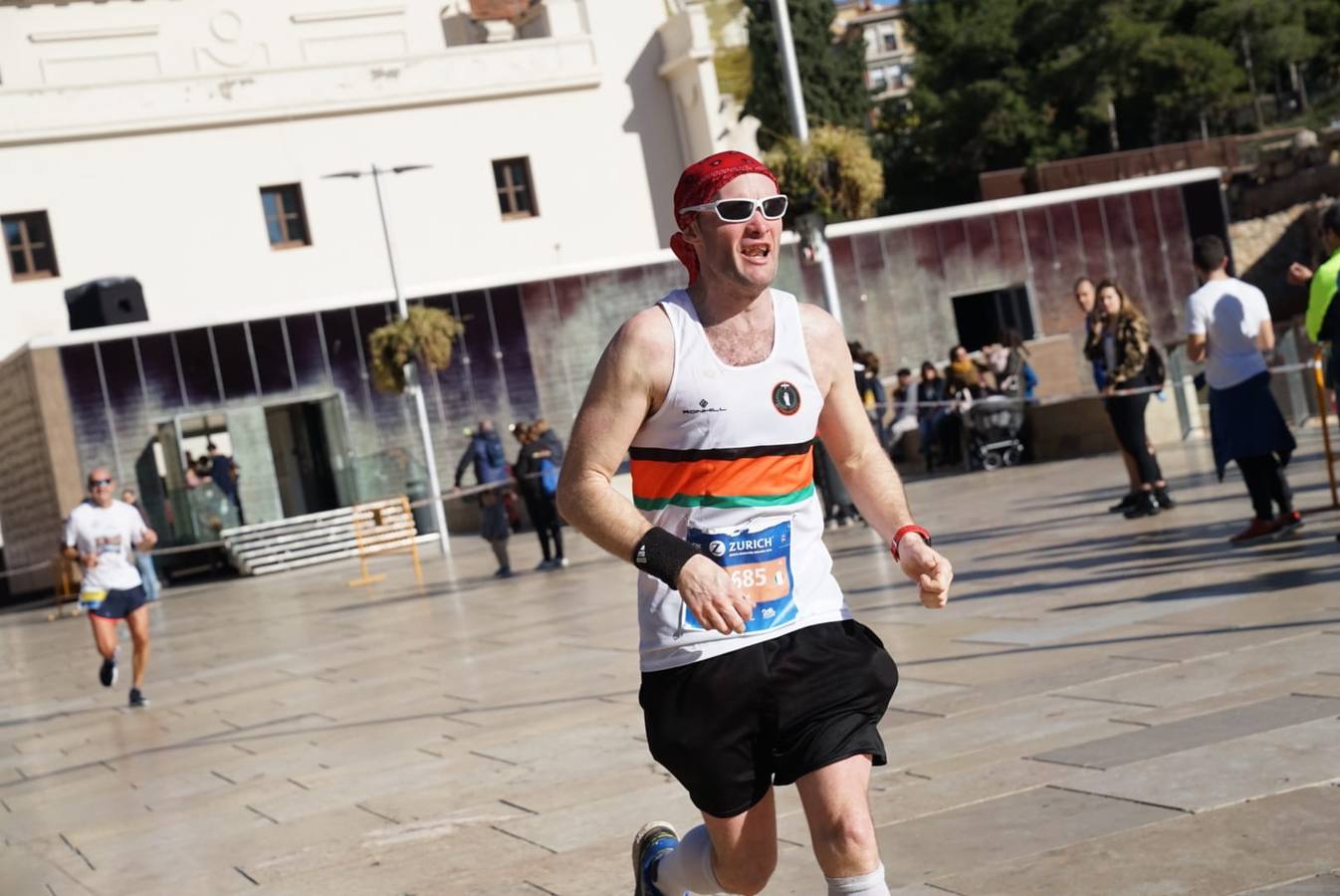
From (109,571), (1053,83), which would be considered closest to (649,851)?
(109,571)

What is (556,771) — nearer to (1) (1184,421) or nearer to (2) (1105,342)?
(2) (1105,342)

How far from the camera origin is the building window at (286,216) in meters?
46.4

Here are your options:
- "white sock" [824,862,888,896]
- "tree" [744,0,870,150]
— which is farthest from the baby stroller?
"tree" [744,0,870,150]

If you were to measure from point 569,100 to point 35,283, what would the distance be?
1532 centimetres

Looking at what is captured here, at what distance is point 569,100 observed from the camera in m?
49.9

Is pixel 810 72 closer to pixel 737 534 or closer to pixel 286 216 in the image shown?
pixel 286 216

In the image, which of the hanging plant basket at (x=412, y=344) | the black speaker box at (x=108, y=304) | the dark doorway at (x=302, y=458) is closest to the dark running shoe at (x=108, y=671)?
the hanging plant basket at (x=412, y=344)

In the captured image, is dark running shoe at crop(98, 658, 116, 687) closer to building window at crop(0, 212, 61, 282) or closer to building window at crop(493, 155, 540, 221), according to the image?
building window at crop(0, 212, 61, 282)

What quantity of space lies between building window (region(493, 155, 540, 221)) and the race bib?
4576cm

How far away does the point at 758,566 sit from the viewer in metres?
4.05

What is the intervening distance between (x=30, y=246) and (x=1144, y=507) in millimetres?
34839

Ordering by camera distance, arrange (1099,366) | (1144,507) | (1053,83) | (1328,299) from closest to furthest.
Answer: (1328,299) < (1144,507) < (1099,366) < (1053,83)

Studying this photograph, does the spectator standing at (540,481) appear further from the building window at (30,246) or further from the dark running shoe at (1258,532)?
the building window at (30,246)

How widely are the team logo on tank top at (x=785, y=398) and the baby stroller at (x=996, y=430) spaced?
20162 millimetres
